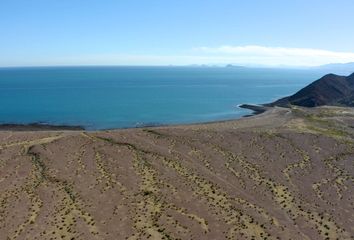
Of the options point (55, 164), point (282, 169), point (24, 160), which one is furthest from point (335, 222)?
point (24, 160)

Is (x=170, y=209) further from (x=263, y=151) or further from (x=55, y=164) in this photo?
(x=263, y=151)

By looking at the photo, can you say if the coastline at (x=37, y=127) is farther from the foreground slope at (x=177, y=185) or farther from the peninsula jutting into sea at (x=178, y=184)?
the peninsula jutting into sea at (x=178, y=184)

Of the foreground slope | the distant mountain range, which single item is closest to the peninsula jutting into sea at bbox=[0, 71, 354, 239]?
the foreground slope

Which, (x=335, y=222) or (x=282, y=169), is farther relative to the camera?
(x=282, y=169)

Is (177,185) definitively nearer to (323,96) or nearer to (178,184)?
(178,184)

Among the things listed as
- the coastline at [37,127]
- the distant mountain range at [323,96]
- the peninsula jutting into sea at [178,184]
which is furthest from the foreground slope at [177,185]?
the distant mountain range at [323,96]

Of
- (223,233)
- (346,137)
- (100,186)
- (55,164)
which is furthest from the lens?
(346,137)

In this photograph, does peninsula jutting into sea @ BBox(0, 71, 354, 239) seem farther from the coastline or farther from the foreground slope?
the coastline
